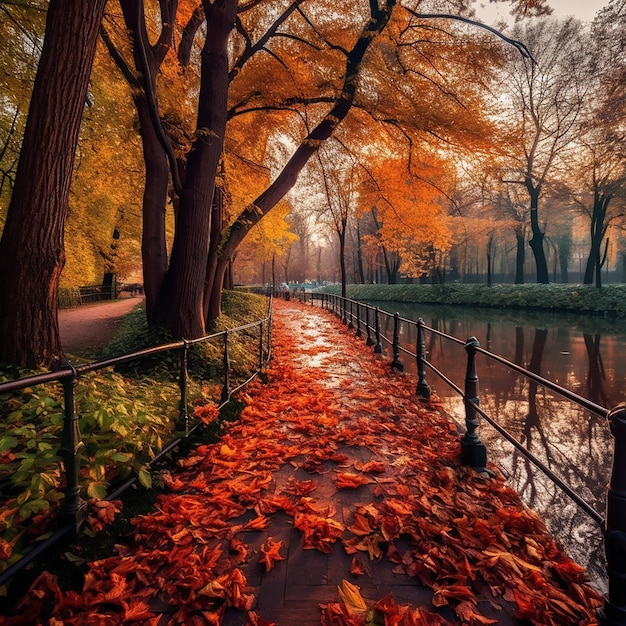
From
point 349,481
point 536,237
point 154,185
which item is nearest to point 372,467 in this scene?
point 349,481

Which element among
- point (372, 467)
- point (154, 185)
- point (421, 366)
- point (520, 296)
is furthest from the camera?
point (520, 296)

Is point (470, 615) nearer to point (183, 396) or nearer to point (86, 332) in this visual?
point (183, 396)

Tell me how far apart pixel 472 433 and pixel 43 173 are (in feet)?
17.6

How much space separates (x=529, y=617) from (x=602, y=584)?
184 cm

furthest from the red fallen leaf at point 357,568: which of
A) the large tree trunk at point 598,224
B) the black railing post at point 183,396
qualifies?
the large tree trunk at point 598,224

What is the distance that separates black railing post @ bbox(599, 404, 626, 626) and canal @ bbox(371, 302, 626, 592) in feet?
4.89

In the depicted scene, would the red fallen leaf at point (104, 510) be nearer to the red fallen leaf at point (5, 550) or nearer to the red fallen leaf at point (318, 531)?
the red fallen leaf at point (5, 550)

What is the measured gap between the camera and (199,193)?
6.92 metres

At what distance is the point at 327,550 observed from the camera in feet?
8.21

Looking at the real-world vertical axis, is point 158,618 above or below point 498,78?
below

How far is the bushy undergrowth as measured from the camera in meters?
23.0

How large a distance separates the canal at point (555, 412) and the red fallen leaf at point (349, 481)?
6.54ft

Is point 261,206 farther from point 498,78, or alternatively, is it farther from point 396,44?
point 498,78

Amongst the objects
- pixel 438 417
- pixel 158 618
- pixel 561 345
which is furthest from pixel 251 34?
pixel 561 345
